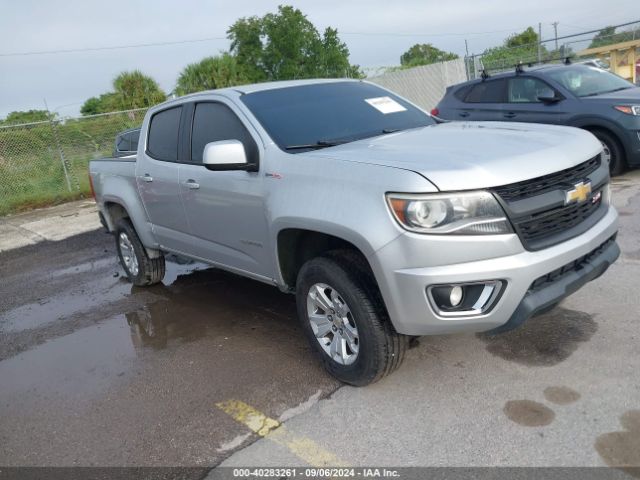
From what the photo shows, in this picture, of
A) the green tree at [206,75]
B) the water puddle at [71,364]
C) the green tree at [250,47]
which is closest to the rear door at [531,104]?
the water puddle at [71,364]

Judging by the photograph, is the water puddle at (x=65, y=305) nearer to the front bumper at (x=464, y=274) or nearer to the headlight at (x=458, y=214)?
the front bumper at (x=464, y=274)

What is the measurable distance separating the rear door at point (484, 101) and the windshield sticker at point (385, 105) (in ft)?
15.9

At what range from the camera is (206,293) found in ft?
19.4

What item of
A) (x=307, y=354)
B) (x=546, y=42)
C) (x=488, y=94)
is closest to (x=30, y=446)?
(x=307, y=354)

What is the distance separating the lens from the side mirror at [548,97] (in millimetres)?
8422

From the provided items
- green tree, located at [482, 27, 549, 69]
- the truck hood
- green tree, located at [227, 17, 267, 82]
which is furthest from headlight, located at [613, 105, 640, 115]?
green tree, located at [227, 17, 267, 82]

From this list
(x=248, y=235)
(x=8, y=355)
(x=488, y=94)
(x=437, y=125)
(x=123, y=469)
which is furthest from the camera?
(x=488, y=94)

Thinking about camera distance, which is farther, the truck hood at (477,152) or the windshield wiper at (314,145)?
the windshield wiper at (314,145)

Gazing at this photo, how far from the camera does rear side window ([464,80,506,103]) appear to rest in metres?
9.21

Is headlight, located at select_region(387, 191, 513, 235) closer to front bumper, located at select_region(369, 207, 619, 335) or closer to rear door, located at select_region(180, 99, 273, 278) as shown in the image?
front bumper, located at select_region(369, 207, 619, 335)

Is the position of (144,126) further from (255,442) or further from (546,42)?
(546,42)

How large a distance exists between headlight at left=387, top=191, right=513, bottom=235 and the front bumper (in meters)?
0.04

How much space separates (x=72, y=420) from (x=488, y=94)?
7863 millimetres

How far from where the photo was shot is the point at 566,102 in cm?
A: 834
